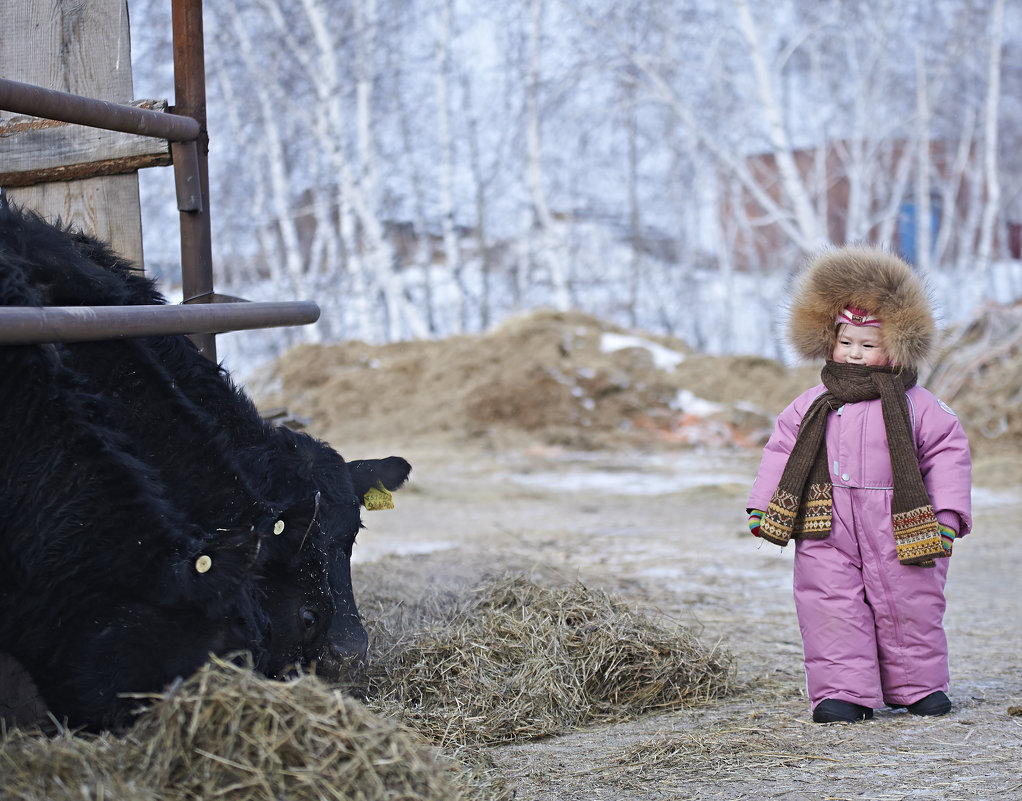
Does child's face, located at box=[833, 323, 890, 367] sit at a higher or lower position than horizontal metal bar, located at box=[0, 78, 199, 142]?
lower

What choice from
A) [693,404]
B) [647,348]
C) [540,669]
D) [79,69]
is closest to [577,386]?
[693,404]

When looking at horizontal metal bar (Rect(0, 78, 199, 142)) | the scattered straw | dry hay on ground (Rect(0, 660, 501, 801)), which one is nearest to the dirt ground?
the scattered straw

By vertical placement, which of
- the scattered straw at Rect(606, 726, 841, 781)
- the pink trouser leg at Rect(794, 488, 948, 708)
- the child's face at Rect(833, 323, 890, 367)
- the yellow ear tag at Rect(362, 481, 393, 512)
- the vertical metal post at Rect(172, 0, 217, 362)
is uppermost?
the vertical metal post at Rect(172, 0, 217, 362)

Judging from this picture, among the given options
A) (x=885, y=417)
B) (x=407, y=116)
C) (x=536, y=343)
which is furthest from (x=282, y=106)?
(x=885, y=417)

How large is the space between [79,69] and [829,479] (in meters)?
3.13

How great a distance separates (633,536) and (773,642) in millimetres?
2884

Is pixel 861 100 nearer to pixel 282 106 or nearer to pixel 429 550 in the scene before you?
pixel 282 106

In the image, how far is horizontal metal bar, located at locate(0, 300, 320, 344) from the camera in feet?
7.18

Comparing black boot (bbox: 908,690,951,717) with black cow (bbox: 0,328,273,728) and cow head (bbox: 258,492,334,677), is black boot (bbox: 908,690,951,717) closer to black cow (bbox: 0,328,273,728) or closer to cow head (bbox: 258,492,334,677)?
cow head (bbox: 258,492,334,677)

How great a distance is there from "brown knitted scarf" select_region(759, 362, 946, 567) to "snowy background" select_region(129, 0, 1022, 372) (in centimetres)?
1079

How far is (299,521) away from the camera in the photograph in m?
2.83

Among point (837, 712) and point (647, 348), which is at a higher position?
point (647, 348)

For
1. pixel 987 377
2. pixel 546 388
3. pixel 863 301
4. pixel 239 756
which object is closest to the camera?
pixel 239 756

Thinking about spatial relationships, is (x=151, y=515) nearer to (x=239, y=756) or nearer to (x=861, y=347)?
(x=239, y=756)
